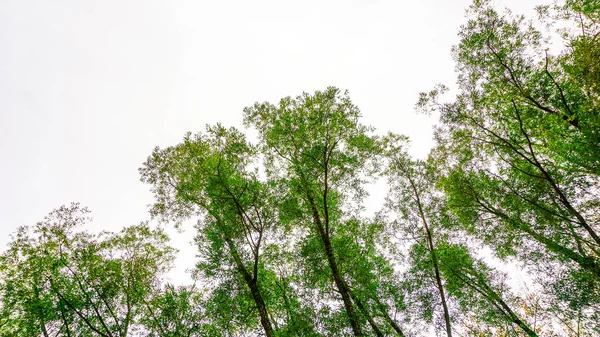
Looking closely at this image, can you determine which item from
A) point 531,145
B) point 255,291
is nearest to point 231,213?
point 255,291

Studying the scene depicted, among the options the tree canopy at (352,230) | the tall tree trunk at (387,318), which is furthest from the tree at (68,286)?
the tall tree trunk at (387,318)

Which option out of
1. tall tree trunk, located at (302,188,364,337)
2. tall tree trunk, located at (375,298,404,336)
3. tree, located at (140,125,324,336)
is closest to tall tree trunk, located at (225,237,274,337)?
tree, located at (140,125,324,336)

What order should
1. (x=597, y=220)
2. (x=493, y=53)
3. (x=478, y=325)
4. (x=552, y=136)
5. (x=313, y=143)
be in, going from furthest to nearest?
(x=478, y=325) → (x=313, y=143) → (x=597, y=220) → (x=493, y=53) → (x=552, y=136)

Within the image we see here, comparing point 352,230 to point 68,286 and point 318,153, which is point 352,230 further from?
point 68,286

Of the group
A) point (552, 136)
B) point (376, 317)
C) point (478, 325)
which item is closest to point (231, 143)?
point (376, 317)

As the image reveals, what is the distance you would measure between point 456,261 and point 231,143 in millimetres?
15563

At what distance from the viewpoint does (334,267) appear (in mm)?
12641

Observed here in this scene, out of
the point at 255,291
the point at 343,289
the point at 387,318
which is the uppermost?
the point at 255,291

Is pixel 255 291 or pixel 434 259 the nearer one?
pixel 255 291

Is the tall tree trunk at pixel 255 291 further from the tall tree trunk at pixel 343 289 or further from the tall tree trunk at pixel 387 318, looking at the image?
the tall tree trunk at pixel 387 318

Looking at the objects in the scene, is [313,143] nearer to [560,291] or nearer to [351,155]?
[351,155]

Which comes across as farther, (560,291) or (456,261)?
(456,261)

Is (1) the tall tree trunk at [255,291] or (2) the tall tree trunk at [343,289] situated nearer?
(2) the tall tree trunk at [343,289]

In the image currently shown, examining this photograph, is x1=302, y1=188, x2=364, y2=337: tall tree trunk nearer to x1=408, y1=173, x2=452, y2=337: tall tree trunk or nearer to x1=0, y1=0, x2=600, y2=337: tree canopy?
x1=0, y1=0, x2=600, y2=337: tree canopy
